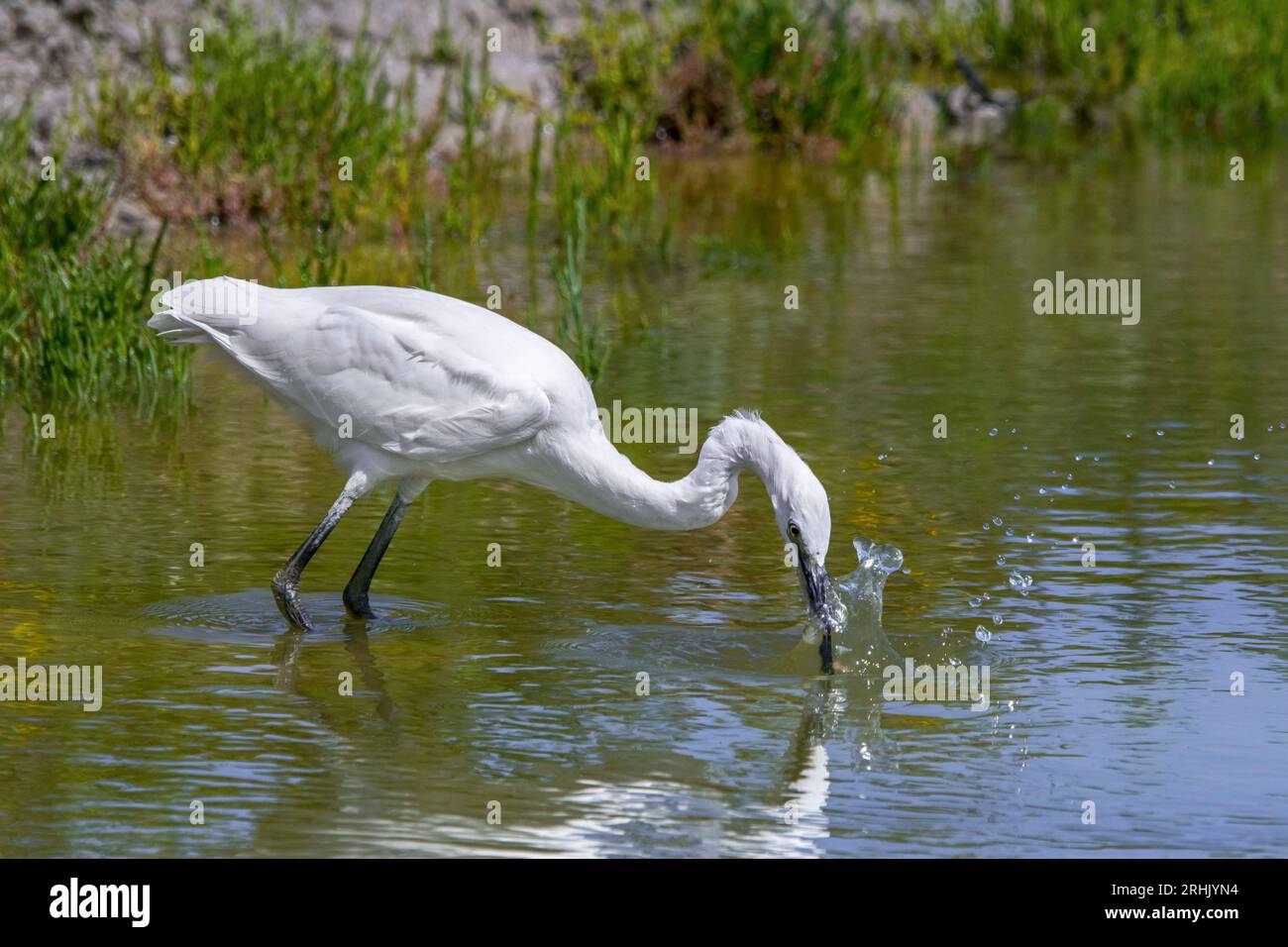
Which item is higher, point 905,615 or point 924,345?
point 924,345

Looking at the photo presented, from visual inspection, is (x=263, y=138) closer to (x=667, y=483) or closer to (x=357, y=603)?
(x=357, y=603)

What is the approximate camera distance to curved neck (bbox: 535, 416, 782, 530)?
6668mm

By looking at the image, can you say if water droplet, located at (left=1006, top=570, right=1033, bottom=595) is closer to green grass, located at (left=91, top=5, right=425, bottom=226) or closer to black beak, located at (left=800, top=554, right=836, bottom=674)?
black beak, located at (left=800, top=554, right=836, bottom=674)

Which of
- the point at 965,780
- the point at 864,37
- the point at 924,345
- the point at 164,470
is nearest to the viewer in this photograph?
the point at 965,780

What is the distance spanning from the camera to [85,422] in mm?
9719

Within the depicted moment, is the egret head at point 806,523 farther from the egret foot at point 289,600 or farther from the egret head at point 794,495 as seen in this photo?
Answer: the egret foot at point 289,600

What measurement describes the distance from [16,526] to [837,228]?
7906 millimetres

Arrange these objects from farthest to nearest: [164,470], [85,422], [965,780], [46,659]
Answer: [85,422]
[164,470]
[46,659]
[965,780]

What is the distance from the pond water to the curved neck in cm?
39

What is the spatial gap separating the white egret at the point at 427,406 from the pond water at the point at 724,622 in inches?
16.7

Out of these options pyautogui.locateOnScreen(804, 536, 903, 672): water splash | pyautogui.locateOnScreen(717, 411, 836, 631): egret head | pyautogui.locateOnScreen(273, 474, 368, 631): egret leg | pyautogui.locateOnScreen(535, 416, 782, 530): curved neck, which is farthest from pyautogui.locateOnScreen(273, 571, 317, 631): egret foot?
pyautogui.locateOnScreen(804, 536, 903, 672): water splash

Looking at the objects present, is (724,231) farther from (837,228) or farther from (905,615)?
(905,615)

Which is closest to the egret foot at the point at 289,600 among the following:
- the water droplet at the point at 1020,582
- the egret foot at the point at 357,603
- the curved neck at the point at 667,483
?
the egret foot at the point at 357,603

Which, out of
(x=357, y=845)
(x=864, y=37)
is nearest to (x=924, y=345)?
(x=357, y=845)
